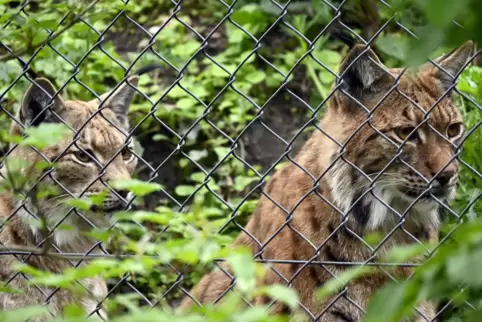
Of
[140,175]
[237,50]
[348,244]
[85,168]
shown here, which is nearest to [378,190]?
[348,244]

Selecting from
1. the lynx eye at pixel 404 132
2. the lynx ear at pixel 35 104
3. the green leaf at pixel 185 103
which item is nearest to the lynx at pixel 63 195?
the lynx ear at pixel 35 104

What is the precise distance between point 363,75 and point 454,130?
1.77 ft

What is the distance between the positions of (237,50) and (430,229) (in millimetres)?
3132

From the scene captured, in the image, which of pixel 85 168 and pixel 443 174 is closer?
pixel 443 174

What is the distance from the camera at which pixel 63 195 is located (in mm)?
4355

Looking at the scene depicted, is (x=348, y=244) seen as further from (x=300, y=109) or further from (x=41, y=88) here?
(x=300, y=109)

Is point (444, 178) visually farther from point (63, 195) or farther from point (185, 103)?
point (185, 103)

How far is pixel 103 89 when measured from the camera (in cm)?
641

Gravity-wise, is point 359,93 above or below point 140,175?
above

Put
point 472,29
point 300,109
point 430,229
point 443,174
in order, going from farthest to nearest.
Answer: point 300,109, point 430,229, point 443,174, point 472,29

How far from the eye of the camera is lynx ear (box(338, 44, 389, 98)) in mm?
4004

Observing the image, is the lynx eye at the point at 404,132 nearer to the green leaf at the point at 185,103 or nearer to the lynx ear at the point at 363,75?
the lynx ear at the point at 363,75

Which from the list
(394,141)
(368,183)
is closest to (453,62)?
(394,141)

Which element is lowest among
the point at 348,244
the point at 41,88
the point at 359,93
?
the point at 41,88
